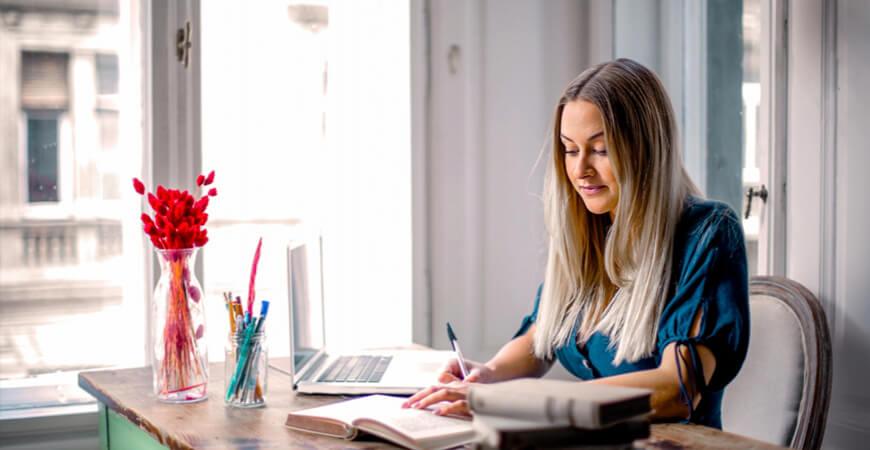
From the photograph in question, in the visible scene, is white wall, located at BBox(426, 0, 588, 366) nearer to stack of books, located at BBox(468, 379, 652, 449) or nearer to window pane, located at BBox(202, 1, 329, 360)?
window pane, located at BBox(202, 1, 329, 360)

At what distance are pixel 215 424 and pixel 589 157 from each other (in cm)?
84

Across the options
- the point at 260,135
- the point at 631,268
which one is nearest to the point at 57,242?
the point at 260,135

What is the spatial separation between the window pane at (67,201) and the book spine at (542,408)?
5.96ft

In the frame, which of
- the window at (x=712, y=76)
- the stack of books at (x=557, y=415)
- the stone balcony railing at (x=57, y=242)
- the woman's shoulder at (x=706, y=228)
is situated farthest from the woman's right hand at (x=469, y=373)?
the stone balcony railing at (x=57, y=242)

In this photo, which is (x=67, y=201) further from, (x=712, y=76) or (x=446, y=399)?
(x=712, y=76)

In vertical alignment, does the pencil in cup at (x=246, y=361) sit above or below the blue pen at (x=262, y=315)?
below

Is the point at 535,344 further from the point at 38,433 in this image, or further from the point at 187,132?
the point at 38,433

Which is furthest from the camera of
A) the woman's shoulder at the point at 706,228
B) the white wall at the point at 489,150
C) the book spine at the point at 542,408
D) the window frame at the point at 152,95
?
the white wall at the point at 489,150

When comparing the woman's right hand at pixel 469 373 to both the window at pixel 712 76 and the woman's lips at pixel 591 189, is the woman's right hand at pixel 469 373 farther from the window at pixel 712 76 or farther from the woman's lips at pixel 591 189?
the window at pixel 712 76

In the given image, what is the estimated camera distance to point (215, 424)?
125 cm

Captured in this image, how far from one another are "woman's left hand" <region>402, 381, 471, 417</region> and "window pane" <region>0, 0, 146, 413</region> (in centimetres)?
142

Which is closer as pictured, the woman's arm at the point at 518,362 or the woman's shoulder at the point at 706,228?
the woman's shoulder at the point at 706,228

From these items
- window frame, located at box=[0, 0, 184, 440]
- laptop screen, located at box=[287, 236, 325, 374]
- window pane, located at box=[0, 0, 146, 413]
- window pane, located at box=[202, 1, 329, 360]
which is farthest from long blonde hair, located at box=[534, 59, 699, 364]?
window pane, located at box=[0, 0, 146, 413]

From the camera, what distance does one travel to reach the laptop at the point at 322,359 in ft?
4.68
